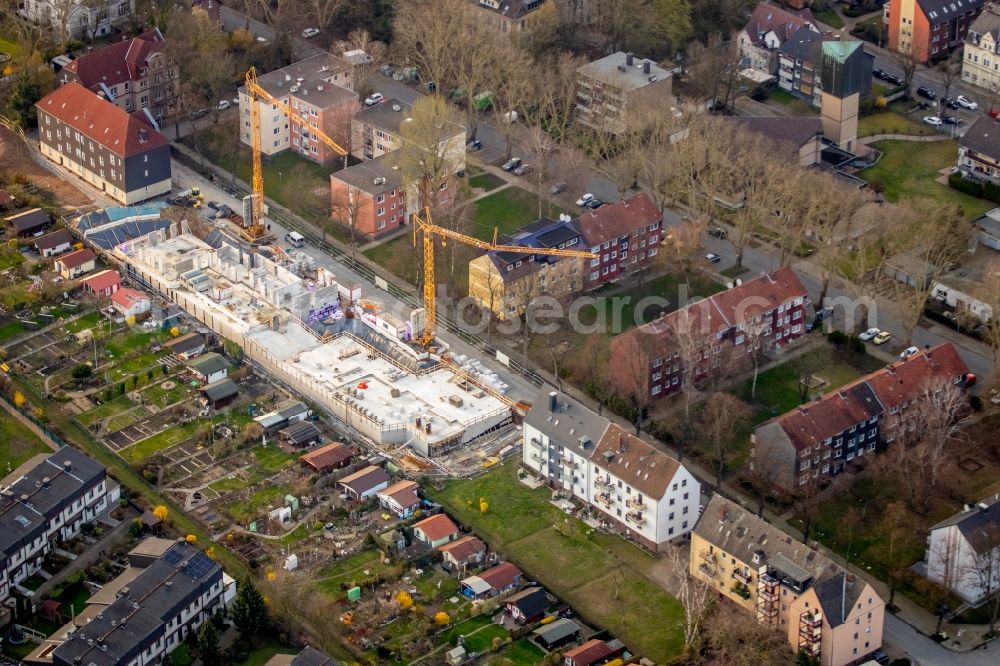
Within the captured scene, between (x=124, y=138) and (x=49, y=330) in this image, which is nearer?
(x=49, y=330)

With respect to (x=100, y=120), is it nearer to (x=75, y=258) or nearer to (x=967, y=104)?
(x=75, y=258)

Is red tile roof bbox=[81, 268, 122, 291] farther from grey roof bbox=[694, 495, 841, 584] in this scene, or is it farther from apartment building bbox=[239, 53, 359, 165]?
grey roof bbox=[694, 495, 841, 584]

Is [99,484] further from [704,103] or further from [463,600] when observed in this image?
[704,103]

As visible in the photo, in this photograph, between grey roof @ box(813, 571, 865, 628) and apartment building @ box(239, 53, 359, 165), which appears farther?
apartment building @ box(239, 53, 359, 165)

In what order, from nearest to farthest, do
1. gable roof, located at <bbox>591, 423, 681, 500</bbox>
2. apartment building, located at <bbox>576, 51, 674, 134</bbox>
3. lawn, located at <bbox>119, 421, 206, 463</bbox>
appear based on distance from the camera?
gable roof, located at <bbox>591, 423, 681, 500</bbox>
lawn, located at <bbox>119, 421, 206, 463</bbox>
apartment building, located at <bbox>576, 51, 674, 134</bbox>

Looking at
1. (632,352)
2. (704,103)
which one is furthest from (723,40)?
(632,352)

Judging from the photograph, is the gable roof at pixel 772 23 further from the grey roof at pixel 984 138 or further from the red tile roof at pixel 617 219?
the red tile roof at pixel 617 219

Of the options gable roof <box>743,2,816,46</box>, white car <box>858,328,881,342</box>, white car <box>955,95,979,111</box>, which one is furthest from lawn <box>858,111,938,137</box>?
white car <box>858,328,881,342</box>
